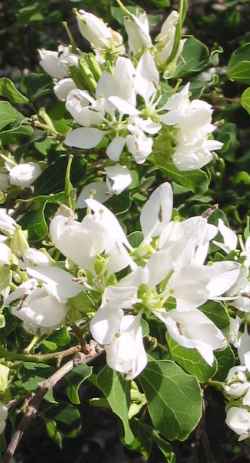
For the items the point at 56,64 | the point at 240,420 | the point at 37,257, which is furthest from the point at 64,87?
the point at 240,420

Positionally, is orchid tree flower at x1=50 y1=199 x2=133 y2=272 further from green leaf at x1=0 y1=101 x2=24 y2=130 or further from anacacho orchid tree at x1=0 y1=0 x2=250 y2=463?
green leaf at x1=0 y1=101 x2=24 y2=130

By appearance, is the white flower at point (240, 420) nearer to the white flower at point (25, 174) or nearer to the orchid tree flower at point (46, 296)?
the orchid tree flower at point (46, 296)

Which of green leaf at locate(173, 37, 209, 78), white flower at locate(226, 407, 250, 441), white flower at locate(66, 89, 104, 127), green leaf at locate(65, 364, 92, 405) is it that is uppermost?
white flower at locate(66, 89, 104, 127)

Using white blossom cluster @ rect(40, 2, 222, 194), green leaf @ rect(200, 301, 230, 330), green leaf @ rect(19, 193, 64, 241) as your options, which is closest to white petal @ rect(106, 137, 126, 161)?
white blossom cluster @ rect(40, 2, 222, 194)

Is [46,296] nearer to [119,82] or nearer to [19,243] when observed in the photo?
[19,243]

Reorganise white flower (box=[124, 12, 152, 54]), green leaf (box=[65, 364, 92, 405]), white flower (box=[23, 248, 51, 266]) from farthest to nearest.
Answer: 1. white flower (box=[124, 12, 152, 54])
2. green leaf (box=[65, 364, 92, 405])
3. white flower (box=[23, 248, 51, 266])

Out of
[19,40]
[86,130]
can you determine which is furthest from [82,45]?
[86,130]

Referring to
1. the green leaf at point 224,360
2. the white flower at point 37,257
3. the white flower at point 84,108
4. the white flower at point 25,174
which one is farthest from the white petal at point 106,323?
the white flower at point 25,174

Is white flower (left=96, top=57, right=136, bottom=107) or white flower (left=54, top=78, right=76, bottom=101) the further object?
white flower (left=54, top=78, right=76, bottom=101)
